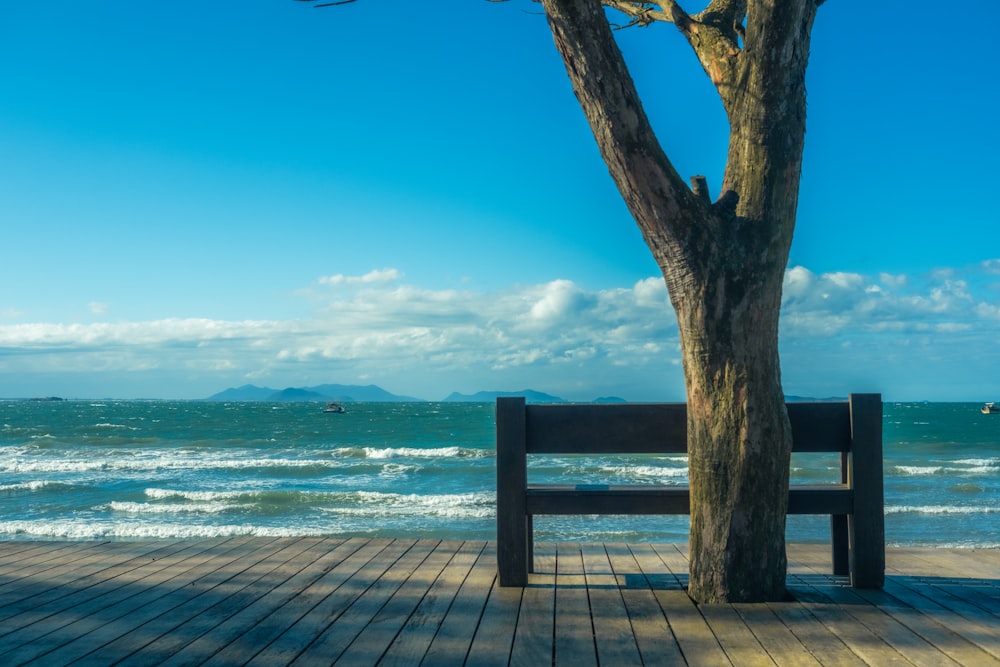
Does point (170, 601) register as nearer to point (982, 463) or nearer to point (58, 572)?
→ point (58, 572)

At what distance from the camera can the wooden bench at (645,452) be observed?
13.0 feet

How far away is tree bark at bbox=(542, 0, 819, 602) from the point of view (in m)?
3.60

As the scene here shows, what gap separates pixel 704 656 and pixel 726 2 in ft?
11.1

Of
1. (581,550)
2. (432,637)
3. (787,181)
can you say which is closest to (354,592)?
(432,637)

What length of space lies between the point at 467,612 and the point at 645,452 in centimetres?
123

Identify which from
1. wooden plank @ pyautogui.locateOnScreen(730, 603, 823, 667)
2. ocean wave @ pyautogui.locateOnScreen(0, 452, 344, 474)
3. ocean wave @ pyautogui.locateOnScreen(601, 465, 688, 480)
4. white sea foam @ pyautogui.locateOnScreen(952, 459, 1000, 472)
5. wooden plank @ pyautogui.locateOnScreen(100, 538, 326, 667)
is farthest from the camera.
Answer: white sea foam @ pyautogui.locateOnScreen(952, 459, 1000, 472)

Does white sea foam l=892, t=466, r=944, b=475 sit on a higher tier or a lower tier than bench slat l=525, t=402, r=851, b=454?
lower

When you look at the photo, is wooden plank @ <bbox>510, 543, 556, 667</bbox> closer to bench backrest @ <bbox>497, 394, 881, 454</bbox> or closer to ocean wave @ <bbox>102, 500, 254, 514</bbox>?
bench backrest @ <bbox>497, 394, 881, 454</bbox>

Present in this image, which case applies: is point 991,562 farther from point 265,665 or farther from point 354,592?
point 265,665

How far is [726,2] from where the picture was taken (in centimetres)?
427

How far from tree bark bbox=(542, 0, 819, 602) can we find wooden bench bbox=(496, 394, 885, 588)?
0.97 ft

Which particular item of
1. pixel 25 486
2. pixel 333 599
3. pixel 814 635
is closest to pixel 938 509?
pixel 814 635

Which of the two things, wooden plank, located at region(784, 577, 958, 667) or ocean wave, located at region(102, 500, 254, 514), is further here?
ocean wave, located at region(102, 500, 254, 514)

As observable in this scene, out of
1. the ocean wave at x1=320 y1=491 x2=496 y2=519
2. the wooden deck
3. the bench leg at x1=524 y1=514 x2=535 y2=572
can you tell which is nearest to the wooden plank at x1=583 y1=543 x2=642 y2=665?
the wooden deck
